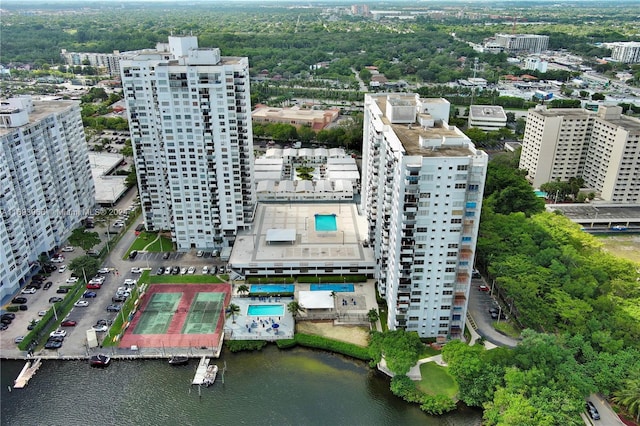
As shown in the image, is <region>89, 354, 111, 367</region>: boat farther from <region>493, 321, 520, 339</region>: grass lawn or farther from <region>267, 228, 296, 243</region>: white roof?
<region>493, 321, 520, 339</region>: grass lawn

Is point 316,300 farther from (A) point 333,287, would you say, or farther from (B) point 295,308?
(A) point 333,287

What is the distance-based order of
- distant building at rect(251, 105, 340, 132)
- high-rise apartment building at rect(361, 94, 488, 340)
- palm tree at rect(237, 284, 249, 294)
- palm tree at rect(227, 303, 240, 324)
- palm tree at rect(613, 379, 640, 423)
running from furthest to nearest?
1. distant building at rect(251, 105, 340, 132)
2. palm tree at rect(237, 284, 249, 294)
3. palm tree at rect(227, 303, 240, 324)
4. high-rise apartment building at rect(361, 94, 488, 340)
5. palm tree at rect(613, 379, 640, 423)

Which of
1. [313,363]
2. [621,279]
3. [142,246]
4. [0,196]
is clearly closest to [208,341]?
[313,363]

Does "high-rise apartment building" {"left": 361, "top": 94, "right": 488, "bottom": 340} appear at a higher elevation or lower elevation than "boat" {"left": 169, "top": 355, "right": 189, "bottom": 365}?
higher

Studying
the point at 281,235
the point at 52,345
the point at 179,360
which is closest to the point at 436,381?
the point at 179,360

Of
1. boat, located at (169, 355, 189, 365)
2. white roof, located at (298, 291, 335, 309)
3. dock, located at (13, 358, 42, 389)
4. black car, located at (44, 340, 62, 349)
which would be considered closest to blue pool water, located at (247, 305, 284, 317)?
white roof, located at (298, 291, 335, 309)

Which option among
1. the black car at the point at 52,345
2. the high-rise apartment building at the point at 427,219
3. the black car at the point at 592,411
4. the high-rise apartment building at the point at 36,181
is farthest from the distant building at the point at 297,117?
the black car at the point at 592,411
